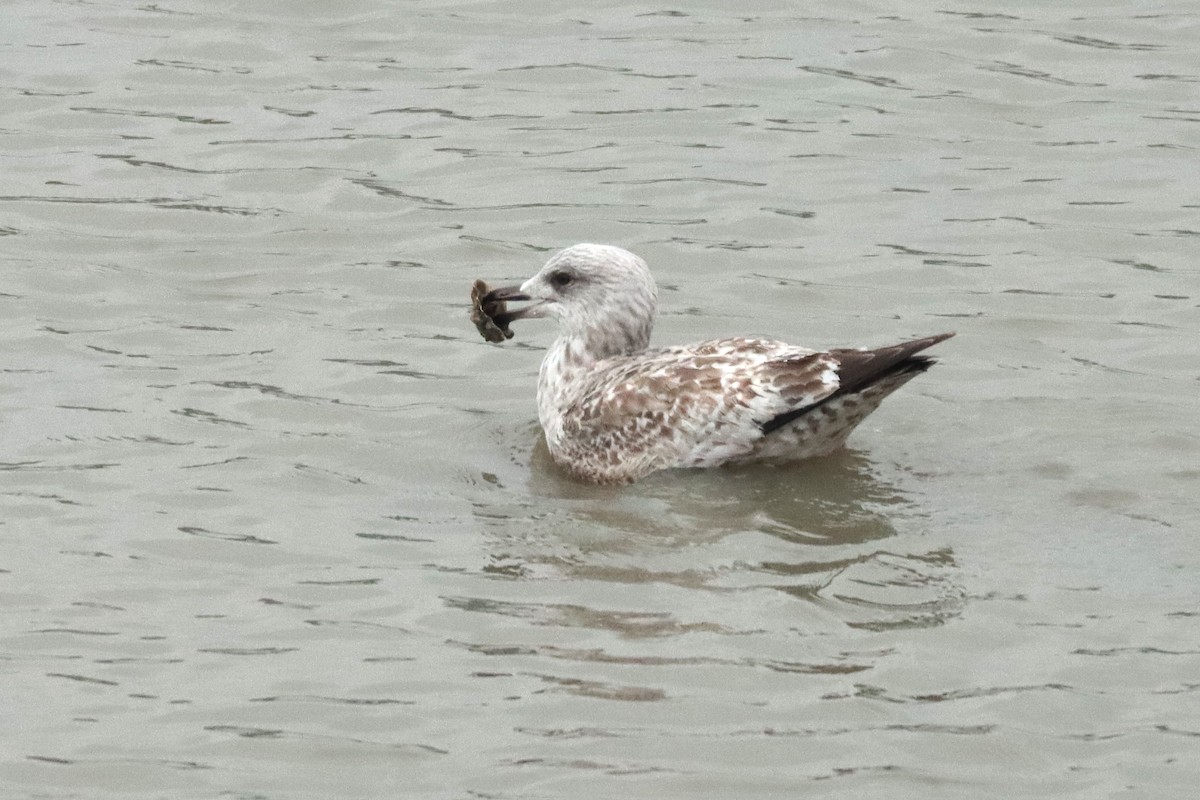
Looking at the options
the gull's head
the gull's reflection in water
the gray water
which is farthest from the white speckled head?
the gull's reflection in water

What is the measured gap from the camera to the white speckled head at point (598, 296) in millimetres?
11141

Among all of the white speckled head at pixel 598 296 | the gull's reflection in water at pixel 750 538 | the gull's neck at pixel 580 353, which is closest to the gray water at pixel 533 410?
the gull's reflection in water at pixel 750 538

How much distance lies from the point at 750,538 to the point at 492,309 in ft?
8.24

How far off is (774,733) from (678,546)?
77.2 inches

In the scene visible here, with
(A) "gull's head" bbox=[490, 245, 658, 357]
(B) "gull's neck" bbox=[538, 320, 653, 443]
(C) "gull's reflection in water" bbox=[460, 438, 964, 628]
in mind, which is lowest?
(C) "gull's reflection in water" bbox=[460, 438, 964, 628]

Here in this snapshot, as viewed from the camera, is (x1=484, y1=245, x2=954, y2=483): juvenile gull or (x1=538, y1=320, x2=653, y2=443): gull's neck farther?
(x1=538, y1=320, x2=653, y2=443): gull's neck

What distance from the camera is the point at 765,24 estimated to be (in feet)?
54.8

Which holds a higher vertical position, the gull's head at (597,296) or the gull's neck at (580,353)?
the gull's head at (597,296)

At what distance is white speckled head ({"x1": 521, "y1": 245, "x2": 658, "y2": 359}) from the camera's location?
11.1 metres

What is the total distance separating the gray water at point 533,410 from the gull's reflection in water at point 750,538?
0.03 m

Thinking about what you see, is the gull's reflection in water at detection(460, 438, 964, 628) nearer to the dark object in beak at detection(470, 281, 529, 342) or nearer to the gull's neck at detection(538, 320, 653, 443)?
the gull's neck at detection(538, 320, 653, 443)

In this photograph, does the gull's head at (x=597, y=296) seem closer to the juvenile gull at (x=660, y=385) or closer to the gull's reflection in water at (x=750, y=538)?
the juvenile gull at (x=660, y=385)

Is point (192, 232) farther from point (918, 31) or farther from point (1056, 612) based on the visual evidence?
point (1056, 612)

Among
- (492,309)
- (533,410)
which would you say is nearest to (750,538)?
(533,410)
